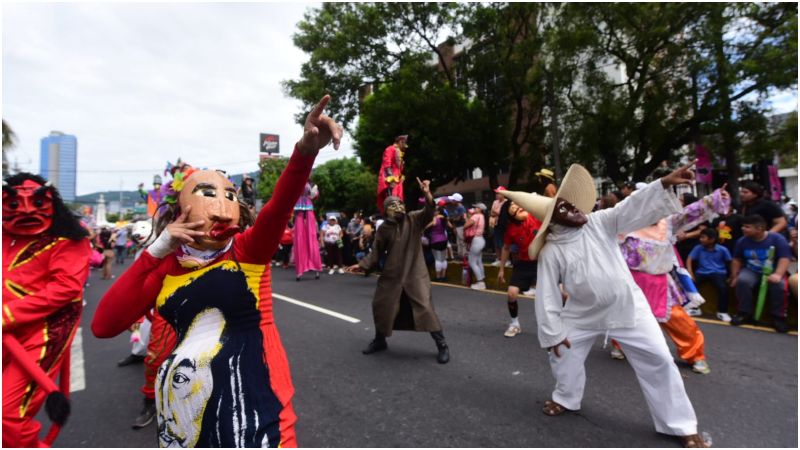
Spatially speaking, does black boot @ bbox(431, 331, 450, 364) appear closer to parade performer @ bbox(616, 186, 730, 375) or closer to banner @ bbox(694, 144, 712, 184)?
parade performer @ bbox(616, 186, 730, 375)

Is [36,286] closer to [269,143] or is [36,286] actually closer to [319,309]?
[319,309]

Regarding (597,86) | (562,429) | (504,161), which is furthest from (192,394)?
(504,161)

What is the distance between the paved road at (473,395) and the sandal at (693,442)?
14 centimetres

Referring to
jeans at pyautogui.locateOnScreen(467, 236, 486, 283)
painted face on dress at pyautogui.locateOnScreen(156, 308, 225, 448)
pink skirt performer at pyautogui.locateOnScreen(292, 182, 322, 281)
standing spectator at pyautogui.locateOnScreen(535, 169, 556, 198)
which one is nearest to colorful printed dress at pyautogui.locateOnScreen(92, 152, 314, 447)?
painted face on dress at pyautogui.locateOnScreen(156, 308, 225, 448)

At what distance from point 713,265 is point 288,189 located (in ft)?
21.7

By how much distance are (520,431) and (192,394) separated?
2230 mm

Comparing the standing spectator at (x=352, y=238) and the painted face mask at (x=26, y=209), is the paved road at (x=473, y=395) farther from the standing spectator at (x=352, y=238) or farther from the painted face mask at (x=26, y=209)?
the standing spectator at (x=352, y=238)

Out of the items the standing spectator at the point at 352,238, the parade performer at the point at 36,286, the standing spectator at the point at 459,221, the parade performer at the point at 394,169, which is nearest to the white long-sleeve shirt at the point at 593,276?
the parade performer at the point at 394,169

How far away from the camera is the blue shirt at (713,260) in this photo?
631 centimetres

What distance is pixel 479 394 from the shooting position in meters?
3.77

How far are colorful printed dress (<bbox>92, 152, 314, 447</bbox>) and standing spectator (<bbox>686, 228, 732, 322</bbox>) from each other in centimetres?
638

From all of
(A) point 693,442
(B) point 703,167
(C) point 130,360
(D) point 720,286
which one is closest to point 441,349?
(A) point 693,442

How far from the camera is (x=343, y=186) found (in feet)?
117

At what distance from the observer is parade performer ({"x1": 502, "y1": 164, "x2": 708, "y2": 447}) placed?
9.66ft
